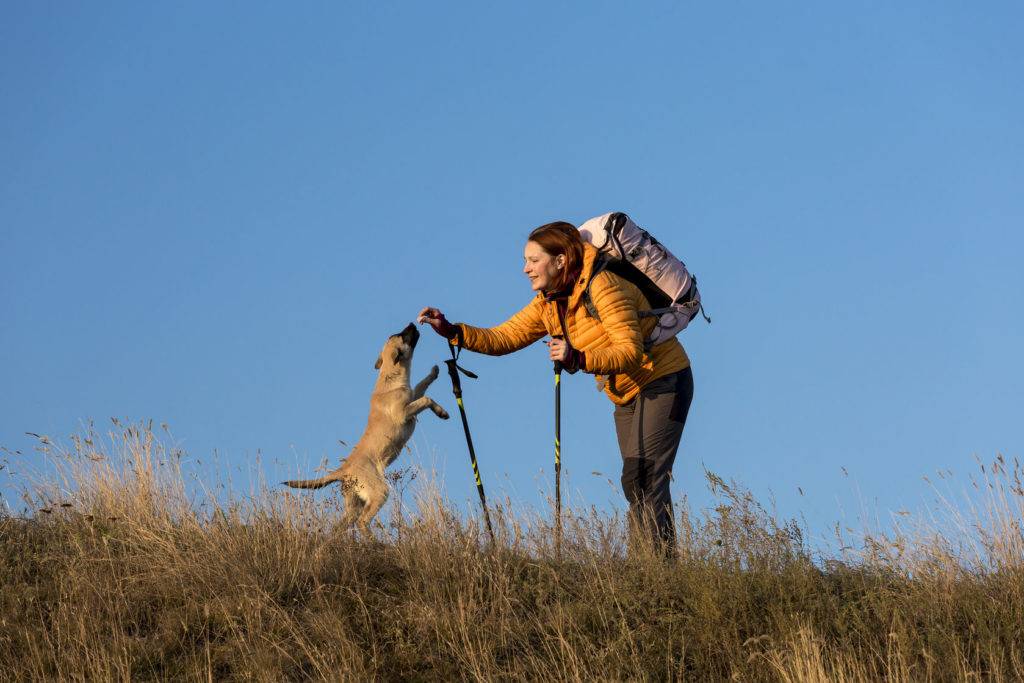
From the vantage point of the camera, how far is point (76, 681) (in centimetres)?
556

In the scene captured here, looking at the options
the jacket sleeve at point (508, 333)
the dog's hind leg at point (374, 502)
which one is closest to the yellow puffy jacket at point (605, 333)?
the jacket sleeve at point (508, 333)

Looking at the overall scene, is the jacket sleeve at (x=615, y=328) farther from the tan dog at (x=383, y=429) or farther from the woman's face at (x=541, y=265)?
the tan dog at (x=383, y=429)

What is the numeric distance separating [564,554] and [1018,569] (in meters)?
2.82

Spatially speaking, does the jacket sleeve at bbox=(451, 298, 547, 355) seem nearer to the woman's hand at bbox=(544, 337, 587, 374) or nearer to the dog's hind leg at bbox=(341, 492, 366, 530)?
the woman's hand at bbox=(544, 337, 587, 374)

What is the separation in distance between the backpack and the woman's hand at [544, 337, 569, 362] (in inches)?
15.1

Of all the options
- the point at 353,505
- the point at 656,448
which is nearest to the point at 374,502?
the point at 353,505

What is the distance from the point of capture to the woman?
6.36 m

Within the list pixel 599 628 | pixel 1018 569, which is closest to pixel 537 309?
pixel 599 628

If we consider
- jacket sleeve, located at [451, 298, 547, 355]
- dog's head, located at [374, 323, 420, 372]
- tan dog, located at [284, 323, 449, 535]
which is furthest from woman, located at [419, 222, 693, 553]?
dog's head, located at [374, 323, 420, 372]

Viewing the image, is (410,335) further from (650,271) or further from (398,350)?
(650,271)

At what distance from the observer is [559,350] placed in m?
6.21

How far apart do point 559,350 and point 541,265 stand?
2.09ft

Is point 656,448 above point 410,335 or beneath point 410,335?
beneath

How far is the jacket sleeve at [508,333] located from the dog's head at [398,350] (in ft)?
9.71
